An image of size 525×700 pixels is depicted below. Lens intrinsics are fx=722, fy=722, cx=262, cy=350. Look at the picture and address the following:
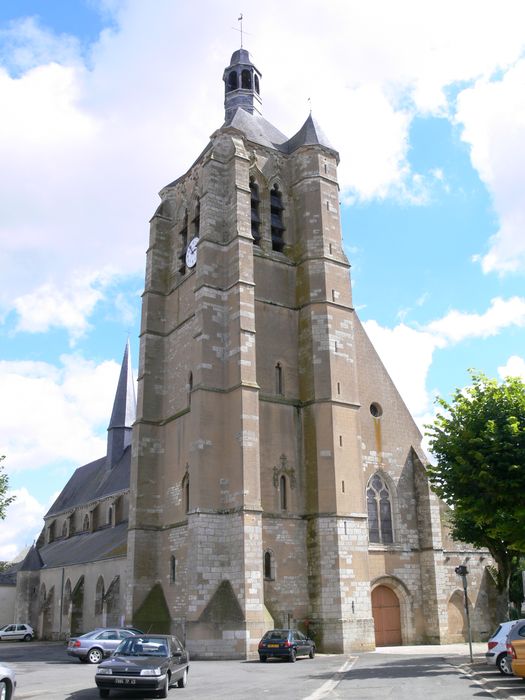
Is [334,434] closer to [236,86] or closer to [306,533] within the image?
[306,533]

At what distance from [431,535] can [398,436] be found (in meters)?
4.45

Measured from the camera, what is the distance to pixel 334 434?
28.5 metres

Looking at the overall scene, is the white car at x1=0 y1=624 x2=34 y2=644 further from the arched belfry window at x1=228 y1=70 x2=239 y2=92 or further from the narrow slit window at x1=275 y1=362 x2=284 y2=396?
the arched belfry window at x1=228 y1=70 x2=239 y2=92

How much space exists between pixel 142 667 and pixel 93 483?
146 ft

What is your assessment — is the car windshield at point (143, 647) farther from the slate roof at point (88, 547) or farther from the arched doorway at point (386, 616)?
the slate roof at point (88, 547)

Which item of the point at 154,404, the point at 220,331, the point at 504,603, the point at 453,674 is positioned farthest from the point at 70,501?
the point at 453,674

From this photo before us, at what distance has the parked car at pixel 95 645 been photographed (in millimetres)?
22703

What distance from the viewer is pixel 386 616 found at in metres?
29.2

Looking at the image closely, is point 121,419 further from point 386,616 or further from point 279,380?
point 386,616

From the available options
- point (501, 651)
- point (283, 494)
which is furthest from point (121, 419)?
point (501, 651)

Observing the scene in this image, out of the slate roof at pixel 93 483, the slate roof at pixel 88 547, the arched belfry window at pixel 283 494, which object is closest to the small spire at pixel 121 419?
the slate roof at pixel 93 483

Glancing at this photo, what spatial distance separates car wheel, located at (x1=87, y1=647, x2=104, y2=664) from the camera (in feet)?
74.4

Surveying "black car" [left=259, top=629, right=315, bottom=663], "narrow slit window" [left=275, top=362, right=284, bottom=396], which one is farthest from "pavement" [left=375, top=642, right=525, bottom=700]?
"narrow slit window" [left=275, top=362, right=284, bottom=396]

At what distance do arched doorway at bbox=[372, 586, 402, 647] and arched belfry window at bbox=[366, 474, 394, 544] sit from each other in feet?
6.63
